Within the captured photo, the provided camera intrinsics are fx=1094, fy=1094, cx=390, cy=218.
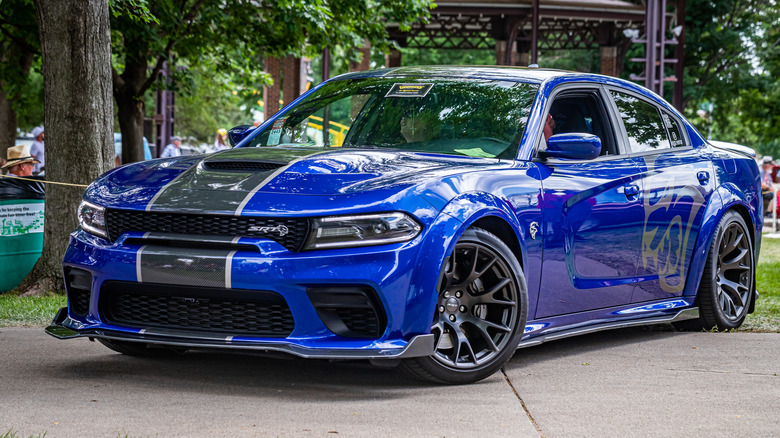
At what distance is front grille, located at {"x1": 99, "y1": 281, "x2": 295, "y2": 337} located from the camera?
4.65 meters

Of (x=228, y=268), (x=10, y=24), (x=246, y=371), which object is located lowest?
(x=246, y=371)

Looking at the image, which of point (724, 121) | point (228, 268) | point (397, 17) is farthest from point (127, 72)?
point (724, 121)

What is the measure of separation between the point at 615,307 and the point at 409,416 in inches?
85.5

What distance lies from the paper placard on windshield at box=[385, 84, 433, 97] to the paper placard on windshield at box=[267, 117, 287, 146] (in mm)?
706

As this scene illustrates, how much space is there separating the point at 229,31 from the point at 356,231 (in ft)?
43.6

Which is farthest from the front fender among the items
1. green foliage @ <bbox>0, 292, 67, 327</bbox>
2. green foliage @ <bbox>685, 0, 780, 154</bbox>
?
green foliage @ <bbox>685, 0, 780, 154</bbox>

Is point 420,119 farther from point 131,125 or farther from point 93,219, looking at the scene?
point 131,125

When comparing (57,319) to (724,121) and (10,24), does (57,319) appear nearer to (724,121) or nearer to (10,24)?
(10,24)

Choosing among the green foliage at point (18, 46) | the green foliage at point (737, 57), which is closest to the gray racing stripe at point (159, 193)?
the green foliage at point (18, 46)

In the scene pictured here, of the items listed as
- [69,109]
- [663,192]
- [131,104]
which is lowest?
[663,192]

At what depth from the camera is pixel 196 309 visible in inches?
189

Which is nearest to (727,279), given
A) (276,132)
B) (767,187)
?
(276,132)

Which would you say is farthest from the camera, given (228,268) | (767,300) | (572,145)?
(767,300)

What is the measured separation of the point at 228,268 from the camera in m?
4.58
